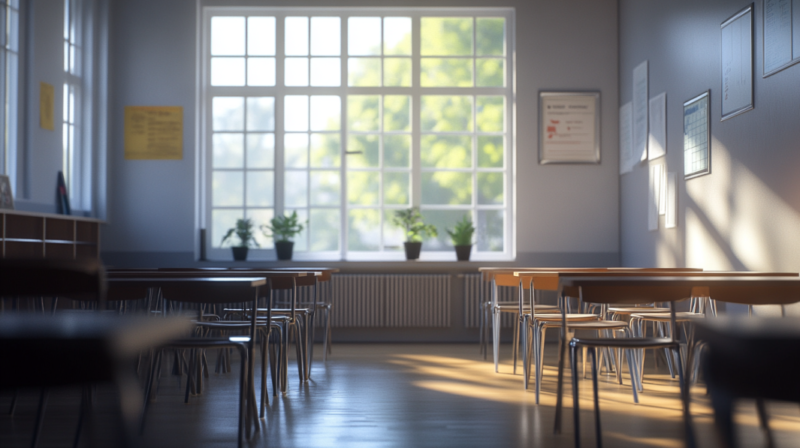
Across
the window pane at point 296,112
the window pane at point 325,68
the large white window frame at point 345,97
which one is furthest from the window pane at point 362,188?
the window pane at point 325,68

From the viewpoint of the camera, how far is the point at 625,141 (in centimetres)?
585

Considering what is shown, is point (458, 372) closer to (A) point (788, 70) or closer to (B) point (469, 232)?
(B) point (469, 232)

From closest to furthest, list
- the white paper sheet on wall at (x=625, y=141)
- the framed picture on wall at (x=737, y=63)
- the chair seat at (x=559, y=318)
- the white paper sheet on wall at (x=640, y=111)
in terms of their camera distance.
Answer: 1. the chair seat at (x=559, y=318)
2. the framed picture on wall at (x=737, y=63)
3. the white paper sheet on wall at (x=640, y=111)
4. the white paper sheet on wall at (x=625, y=141)

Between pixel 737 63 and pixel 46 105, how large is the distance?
5097 mm

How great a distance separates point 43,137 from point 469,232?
3.76 meters

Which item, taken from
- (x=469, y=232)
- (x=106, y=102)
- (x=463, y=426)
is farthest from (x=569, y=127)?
(x=106, y=102)

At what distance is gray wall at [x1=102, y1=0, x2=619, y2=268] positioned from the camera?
5.99 metres

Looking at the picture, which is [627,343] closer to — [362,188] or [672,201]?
[672,201]

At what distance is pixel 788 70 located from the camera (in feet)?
10.5

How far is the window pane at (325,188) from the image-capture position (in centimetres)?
626

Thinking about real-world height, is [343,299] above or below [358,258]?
below

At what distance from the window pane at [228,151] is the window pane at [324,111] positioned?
0.76 metres

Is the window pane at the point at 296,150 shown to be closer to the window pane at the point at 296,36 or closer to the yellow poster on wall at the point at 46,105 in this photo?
the window pane at the point at 296,36

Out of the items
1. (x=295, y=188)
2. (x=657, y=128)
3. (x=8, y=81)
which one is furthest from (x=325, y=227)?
(x=657, y=128)
